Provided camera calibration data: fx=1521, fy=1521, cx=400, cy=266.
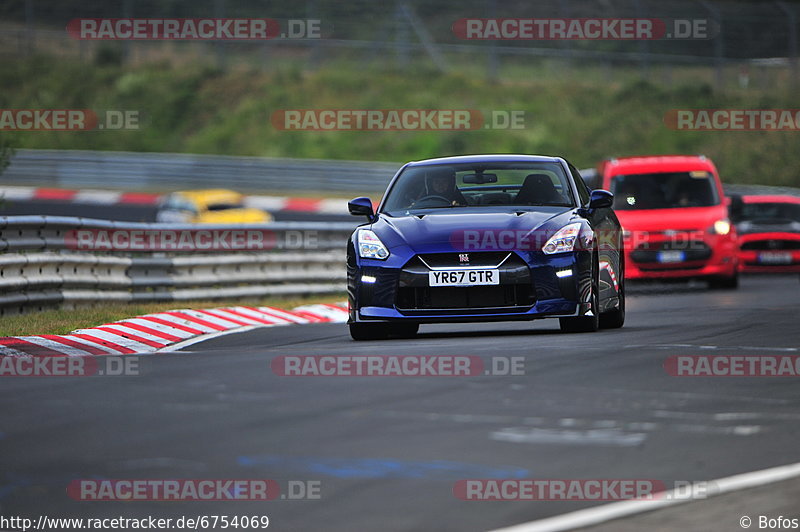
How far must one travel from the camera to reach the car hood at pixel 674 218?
1997 cm

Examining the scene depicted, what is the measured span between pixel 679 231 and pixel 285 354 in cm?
1051

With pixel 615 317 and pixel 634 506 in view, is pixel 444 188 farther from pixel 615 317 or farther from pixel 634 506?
pixel 634 506

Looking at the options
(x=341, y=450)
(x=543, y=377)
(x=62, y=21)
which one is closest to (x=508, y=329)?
(x=543, y=377)

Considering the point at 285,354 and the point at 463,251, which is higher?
the point at 463,251

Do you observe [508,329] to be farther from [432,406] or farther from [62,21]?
[62,21]

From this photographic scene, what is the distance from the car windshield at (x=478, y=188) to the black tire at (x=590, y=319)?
753 mm

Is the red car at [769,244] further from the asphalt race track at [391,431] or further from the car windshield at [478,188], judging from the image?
the asphalt race track at [391,431]

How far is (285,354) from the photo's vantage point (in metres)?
10.5

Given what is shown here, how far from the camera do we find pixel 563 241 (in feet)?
37.3

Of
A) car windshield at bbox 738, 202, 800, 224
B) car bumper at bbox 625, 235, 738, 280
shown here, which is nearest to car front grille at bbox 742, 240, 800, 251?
car windshield at bbox 738, 202, 800, 224

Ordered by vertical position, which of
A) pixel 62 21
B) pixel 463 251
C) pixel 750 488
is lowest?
pixel 750 488

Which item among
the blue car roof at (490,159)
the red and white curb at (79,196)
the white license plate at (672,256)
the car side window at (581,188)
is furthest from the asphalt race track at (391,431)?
the red and white curb at (79,196)

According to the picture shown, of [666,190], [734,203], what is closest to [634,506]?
[666,190]

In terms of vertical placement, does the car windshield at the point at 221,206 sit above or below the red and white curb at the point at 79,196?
below
